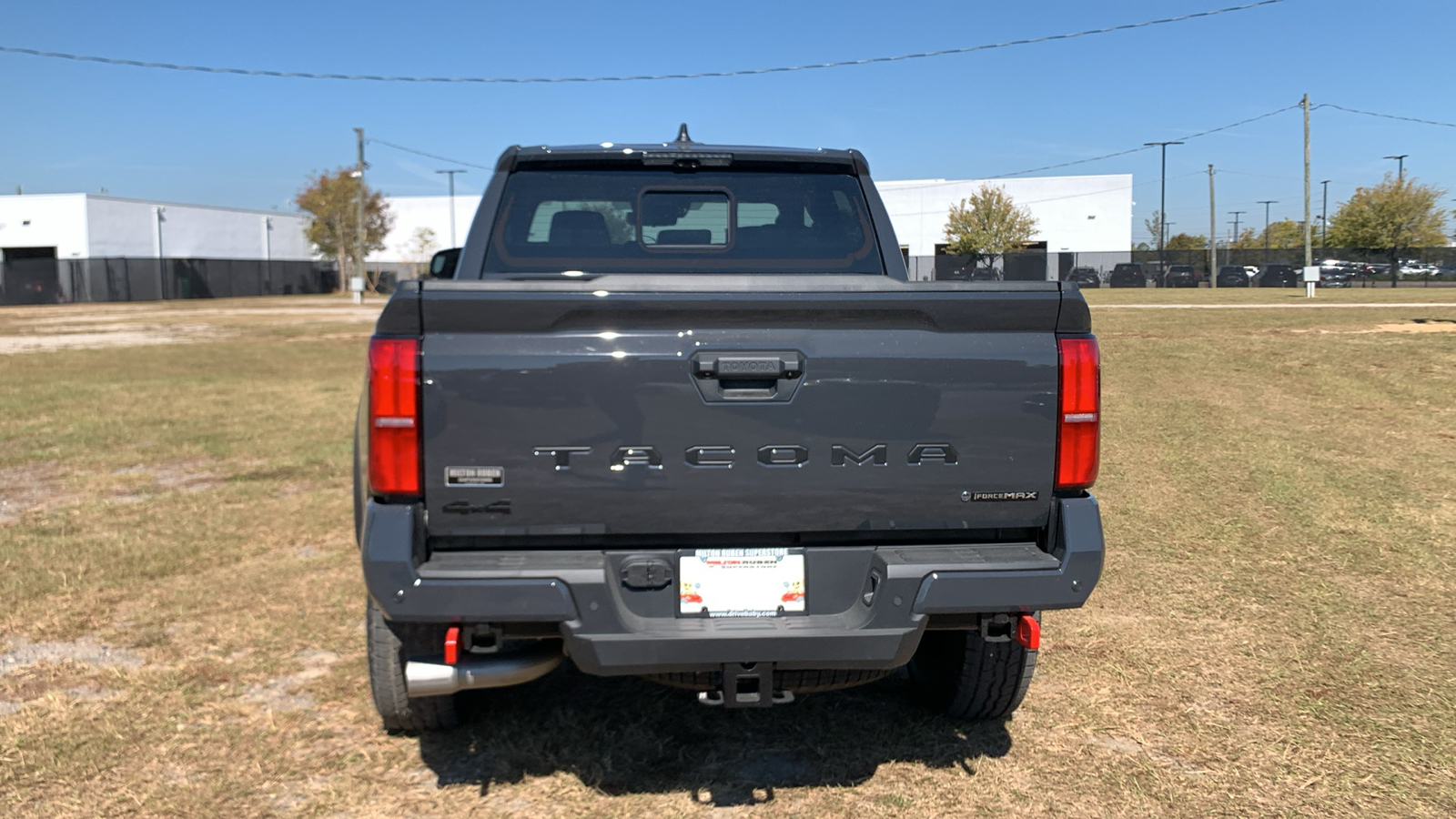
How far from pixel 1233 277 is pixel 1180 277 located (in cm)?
246

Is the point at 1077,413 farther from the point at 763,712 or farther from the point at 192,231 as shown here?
the point at 192,231

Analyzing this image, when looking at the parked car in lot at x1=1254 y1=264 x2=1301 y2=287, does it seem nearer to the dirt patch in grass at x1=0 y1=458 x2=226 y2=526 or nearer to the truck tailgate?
the dirt patch in grass at x1=0 y1=458 x2=226 y2=526

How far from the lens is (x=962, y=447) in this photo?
2.95 metres

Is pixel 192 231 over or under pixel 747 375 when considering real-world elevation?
over

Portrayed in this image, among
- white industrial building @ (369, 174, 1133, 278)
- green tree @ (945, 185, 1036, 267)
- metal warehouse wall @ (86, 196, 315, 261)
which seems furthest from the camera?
white industrial building @ (369, 174, 1133, 278)

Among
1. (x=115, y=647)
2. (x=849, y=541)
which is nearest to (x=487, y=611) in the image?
(x=849, y=541)

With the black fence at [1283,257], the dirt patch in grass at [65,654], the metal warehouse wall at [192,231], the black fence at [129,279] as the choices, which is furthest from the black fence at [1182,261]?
the dirt patch in grass at [65,654]

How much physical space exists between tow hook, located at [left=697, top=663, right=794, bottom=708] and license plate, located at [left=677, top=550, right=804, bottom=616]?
0.51 feet

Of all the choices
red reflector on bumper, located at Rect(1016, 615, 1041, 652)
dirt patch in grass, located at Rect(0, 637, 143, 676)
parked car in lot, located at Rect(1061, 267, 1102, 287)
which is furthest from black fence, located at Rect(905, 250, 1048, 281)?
red reflector on bumper, located at Rect(1016, 615, 1041, 652)

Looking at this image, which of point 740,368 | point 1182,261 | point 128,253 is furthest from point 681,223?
point 128,253

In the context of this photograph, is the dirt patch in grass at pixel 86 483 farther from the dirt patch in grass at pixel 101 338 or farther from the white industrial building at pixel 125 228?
the white industrial building at pixel 125 228

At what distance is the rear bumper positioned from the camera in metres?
2.82

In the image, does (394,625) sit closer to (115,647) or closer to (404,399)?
(404,399)

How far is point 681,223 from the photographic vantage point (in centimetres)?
424
